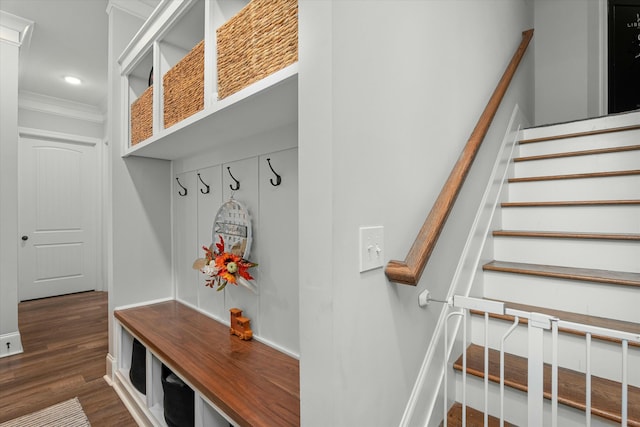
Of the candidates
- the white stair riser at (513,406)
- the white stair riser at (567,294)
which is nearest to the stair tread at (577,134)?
the white stair riser at (567,294)

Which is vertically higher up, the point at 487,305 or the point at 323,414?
the point at 487,305

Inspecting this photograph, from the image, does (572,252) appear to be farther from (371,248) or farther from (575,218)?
(371,248)

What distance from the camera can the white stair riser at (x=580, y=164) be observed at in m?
1.78

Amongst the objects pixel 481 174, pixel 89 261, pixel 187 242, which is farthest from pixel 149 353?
pixel 89 261

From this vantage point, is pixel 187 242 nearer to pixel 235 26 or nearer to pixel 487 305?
pixel 235 26

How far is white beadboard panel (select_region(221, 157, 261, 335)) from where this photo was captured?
1734 mm

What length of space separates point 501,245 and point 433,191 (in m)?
0.92

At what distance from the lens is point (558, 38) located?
312cm

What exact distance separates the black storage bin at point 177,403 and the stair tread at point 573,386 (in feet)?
4.10

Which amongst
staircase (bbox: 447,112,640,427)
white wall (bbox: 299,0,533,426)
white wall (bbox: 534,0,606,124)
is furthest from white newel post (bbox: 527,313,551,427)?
white wall (bbox: 534,0,606,124)

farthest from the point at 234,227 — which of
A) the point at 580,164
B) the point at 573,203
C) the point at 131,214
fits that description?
the point at 580,164

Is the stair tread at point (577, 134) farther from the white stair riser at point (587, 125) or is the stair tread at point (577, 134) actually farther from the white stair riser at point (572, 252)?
the white stair riser at point (572, 252)

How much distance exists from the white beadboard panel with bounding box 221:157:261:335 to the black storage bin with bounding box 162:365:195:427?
43 cm

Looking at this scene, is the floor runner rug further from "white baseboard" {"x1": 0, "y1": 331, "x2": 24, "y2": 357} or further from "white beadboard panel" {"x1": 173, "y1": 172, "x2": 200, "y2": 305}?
"white baseboard" {"x1": 0, "y1": 331, "x2": 24, "y2": 357}
